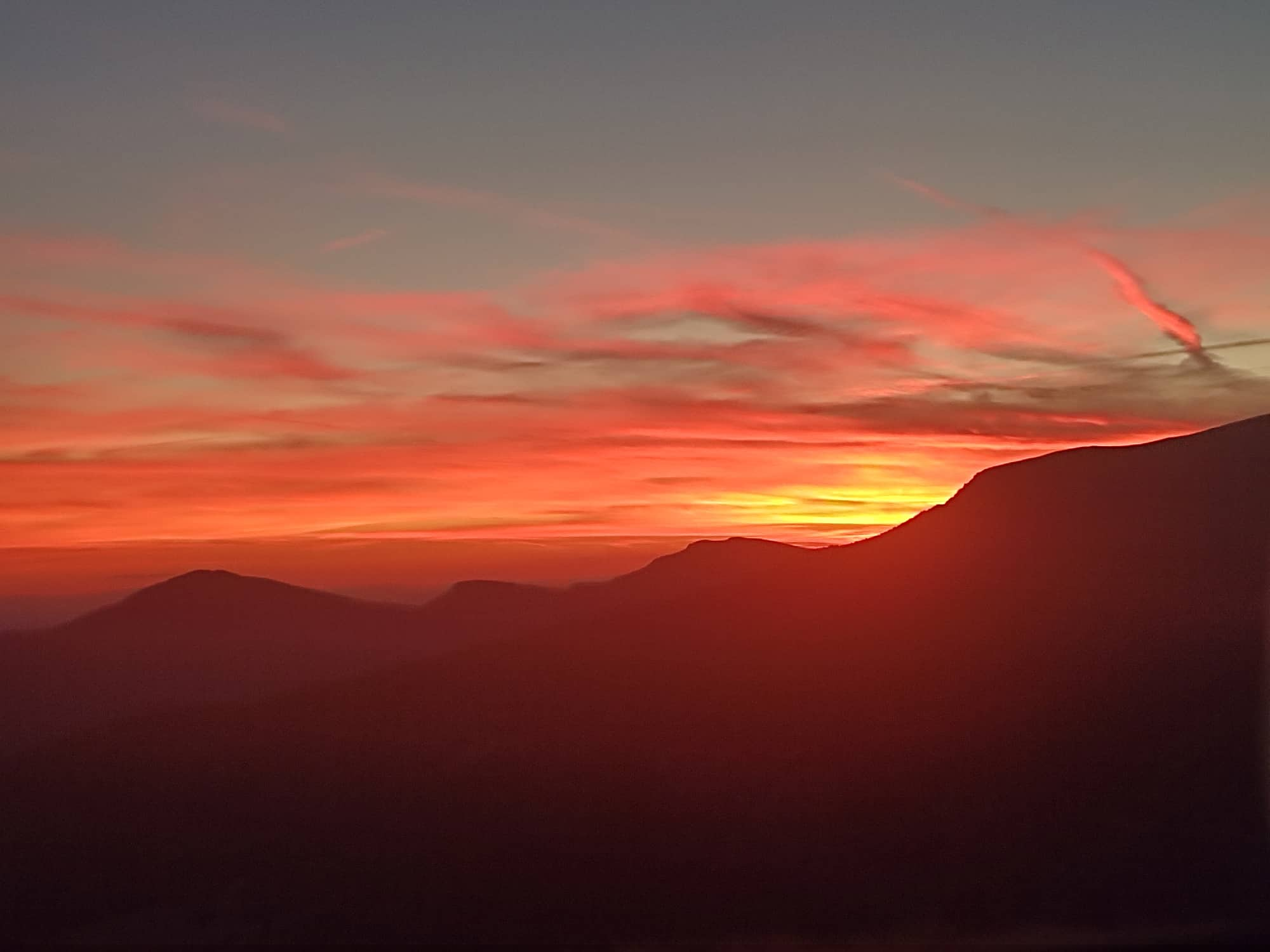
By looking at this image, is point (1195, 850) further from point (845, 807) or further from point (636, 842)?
point (636, 842)

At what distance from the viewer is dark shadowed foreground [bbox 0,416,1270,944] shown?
47656 millimetres

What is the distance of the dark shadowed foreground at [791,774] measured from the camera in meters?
47.7

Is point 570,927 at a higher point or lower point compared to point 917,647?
lower

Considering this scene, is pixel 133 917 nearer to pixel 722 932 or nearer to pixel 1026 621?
pixel 722 932

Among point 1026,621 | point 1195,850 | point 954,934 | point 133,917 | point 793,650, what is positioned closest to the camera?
point 954,934

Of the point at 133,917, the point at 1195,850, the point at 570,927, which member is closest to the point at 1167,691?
the point at 1195,850

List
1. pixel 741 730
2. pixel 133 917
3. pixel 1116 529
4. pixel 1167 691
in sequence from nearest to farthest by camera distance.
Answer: pixel 133 917 < pixel 1167 691 < pixel 741 730 < pixel 1116 529

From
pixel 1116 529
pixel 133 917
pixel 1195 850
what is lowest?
pixel 133 917

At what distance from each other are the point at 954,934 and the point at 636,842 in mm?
16670

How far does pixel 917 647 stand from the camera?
76875 millimetres

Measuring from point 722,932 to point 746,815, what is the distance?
39.0ft

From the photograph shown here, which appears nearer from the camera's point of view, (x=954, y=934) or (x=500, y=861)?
(x=954, y=934)

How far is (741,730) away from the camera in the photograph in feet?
227

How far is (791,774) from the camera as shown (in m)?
61.0
